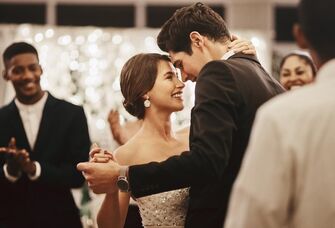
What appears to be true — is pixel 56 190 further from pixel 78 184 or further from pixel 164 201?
pixel 164 201

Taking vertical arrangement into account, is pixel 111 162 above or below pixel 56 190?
above

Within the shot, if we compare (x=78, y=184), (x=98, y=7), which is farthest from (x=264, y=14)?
(x=78, y=184)

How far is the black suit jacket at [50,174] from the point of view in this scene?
3.90 meters

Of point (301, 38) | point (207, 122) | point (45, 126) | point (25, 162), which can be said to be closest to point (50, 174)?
point (25, 162)

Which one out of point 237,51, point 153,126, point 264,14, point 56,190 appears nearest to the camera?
point 237,51

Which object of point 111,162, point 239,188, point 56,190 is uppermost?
point 239,188

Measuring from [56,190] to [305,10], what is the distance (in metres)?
2.56

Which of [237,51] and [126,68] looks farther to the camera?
[126,68]

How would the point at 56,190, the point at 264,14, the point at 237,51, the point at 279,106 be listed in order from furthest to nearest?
the point at 264,14 → the point at 56,190 → the point at 237,51 → the point at 279,106

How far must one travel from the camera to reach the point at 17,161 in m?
3.78

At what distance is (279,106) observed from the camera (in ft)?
5.15

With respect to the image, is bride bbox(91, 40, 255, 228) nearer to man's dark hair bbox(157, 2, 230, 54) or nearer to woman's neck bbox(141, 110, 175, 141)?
woman's neck bbox(141, 110, 175, 141)

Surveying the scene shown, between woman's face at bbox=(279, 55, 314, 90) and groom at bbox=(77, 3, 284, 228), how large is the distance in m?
1.89

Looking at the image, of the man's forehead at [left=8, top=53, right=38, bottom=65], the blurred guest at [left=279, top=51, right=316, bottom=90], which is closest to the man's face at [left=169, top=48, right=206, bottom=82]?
the man's forehead at [left=8, top=53, right=38, bottom=65]
